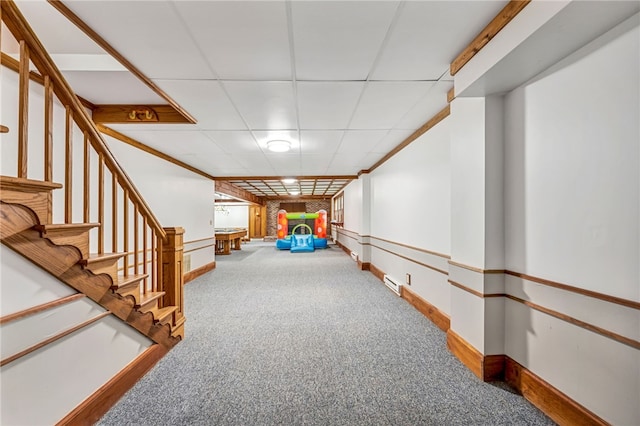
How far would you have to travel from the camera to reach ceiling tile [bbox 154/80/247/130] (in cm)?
215

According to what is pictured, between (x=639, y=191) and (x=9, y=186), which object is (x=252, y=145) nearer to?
(x=9, y=186)

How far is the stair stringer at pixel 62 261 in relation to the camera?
1.14 meters

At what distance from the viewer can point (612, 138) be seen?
125cm

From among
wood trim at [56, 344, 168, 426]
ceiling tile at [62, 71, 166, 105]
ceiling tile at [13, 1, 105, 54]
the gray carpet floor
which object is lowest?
the gray carpet floor

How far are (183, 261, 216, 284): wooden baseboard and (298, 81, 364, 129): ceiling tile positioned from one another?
367 cm

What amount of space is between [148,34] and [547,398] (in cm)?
320

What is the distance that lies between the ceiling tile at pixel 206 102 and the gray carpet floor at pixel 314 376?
226 centimetres

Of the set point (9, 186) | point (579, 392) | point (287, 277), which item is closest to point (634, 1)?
point (579, 392)

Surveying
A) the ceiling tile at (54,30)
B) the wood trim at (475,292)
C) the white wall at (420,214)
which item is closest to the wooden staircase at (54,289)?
the ceiling tile at (54,30)

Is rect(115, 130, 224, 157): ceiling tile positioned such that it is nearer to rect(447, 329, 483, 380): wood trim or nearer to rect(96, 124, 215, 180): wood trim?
rect(96, 124, 215, 180): wood trim

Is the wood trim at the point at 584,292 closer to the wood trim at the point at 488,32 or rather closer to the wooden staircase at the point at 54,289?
the wood trim at the point at 488,32

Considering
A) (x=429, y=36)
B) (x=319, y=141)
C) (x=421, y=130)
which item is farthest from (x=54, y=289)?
(x=421, y=130)

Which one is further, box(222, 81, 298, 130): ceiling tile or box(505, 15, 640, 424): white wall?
box(222, 81, 298, 130): ceiling tile

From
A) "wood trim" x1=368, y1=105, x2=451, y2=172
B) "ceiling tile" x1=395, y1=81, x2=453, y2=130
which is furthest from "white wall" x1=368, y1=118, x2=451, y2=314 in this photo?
"ceiling tile" x1=395, y1=81, x2=453, y2=130
